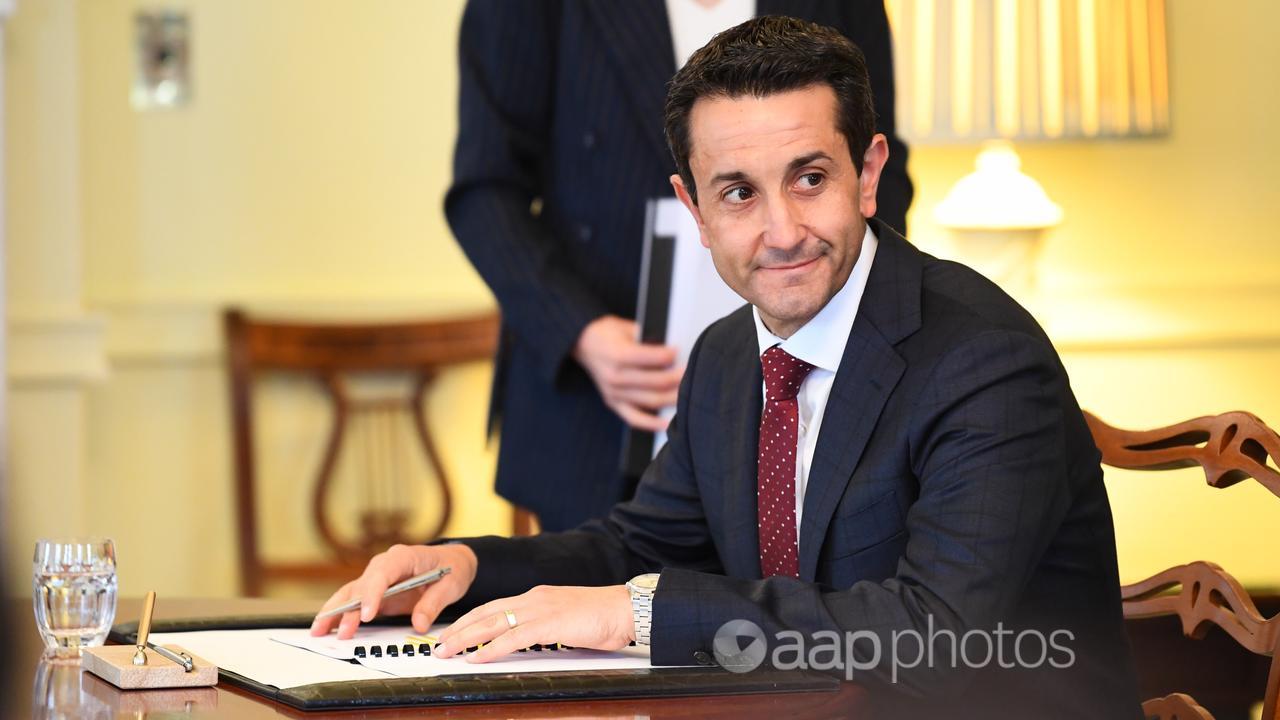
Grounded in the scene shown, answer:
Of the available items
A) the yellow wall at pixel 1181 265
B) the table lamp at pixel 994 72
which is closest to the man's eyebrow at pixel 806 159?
the table lamp at pixel 994 72

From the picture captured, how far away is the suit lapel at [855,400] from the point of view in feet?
5.16

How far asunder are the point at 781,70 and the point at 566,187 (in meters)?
0.93

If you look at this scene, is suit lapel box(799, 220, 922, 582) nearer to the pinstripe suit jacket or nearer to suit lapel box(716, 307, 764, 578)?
the pinstripe suit jacket

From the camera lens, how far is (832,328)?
166cm

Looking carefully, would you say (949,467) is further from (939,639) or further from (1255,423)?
(1255,423)

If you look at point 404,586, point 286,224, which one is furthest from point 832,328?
point 286,224

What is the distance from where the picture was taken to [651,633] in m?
1.43

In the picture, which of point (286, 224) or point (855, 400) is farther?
point (286, 224)

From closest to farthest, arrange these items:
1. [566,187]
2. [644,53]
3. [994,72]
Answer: [644,53] → [566,187] → [994,72]

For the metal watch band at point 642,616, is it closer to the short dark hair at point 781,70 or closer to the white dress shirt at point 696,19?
the short dark hair at point 781,70

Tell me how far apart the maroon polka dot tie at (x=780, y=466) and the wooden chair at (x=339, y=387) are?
209cm

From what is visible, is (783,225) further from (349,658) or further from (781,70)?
(349,658)

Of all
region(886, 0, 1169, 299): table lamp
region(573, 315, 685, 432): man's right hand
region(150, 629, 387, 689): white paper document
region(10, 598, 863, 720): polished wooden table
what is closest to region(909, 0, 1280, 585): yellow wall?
region(886, 0, 1169, 299): table lamp

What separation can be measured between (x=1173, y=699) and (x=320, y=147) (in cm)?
266
